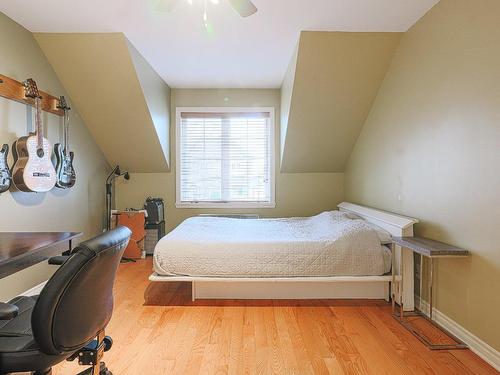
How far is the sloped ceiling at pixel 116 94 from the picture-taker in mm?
2975

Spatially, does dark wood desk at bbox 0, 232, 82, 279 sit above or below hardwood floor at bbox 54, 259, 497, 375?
above

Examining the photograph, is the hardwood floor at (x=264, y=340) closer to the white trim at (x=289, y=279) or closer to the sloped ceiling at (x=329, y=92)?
the white trim at (x=289, y=279)

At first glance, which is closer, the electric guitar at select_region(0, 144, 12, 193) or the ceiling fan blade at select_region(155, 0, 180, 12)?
the ceiling fan blade at select_region(155, 0, 180, 12)

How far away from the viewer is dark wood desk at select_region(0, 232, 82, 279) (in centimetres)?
137

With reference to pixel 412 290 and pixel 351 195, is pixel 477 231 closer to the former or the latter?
pixel 412 290

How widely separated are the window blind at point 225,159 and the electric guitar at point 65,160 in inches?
63.5

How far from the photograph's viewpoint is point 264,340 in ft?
6.95

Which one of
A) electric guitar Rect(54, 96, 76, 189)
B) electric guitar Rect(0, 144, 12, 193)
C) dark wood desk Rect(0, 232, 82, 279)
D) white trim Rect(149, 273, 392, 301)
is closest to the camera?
dark wood desk Rect(0, 232, 82, 279)

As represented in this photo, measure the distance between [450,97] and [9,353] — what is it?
9.29 feet

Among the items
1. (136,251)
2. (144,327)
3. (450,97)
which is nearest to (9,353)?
(144,327)

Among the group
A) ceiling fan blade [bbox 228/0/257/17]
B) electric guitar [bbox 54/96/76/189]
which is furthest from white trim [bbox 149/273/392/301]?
ceiling fan blade [bbox 228/0/257/17]

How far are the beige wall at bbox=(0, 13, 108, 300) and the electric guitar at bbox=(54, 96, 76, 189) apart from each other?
83 millimetres

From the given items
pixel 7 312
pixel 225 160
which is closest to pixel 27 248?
pixel 7 312

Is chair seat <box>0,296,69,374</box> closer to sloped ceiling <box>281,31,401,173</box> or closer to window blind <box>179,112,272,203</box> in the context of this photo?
sloped ceiling <box>281,31,401,173</box>
